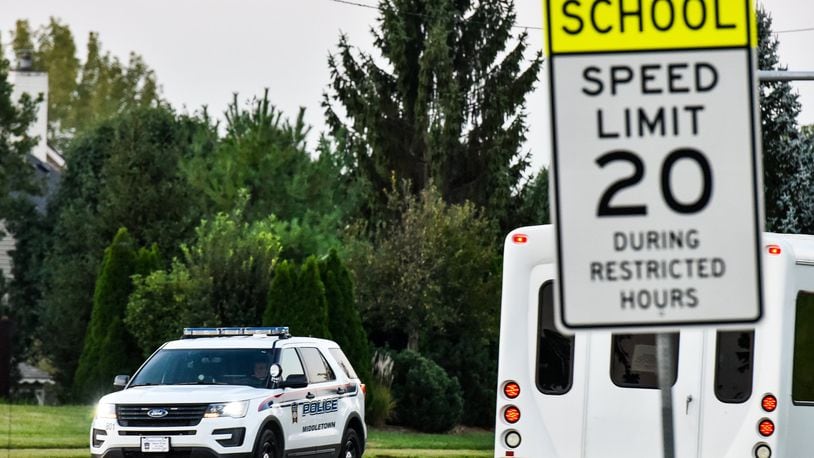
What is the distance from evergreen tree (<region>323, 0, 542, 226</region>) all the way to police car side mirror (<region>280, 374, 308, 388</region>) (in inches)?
1439

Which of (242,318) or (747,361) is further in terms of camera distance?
(242,318)

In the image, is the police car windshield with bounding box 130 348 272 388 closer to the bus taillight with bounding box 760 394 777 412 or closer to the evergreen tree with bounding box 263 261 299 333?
the bus taillight with bounding box 760 394 777 412

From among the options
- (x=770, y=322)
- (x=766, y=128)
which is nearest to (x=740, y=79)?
(x=770, y=322)

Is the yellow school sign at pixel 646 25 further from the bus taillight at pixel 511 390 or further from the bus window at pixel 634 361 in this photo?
the bus taillight at pixel 511 390

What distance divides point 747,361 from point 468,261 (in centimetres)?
2482

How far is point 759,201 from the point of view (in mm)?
4777

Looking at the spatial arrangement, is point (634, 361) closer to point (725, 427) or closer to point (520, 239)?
point (725, 427)

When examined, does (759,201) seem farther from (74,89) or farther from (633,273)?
(74,89)

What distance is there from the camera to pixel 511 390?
48.0ft

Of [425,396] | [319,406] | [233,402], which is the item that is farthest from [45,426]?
[233,402]

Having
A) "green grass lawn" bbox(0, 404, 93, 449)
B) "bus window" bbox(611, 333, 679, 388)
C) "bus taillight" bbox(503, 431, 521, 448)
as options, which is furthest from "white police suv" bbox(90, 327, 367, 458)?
"green grass lawn" bbox(0, 404, 93, 449)

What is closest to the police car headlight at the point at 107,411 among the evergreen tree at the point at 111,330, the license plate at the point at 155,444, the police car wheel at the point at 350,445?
the license plate at the point at 155,444

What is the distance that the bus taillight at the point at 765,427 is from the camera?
554 inches

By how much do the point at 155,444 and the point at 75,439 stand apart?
907 cm
